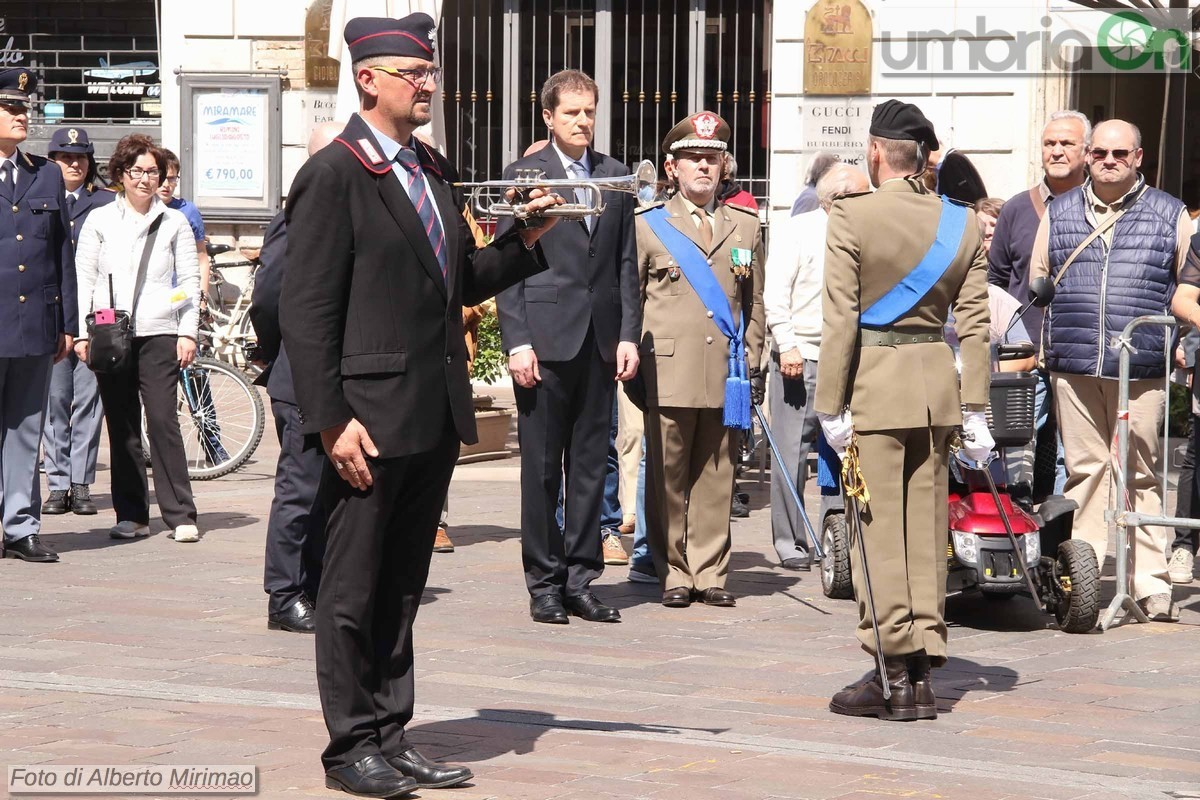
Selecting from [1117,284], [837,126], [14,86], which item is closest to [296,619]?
[14,86]

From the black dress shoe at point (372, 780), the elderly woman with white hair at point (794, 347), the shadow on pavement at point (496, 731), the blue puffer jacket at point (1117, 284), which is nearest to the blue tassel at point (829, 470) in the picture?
the elderly woman with white hair at point (794, 347)

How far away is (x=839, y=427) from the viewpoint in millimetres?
5984

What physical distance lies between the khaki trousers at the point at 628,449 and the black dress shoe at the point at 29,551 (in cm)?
288

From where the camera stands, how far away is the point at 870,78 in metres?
14.9

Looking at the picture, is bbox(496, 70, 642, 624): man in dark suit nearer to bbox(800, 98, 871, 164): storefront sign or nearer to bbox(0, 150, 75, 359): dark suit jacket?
bbox(0, 150, 75, 359): dark suit jacket

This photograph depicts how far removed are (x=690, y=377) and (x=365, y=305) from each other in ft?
10.8

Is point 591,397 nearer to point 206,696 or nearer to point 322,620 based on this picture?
point 206,696

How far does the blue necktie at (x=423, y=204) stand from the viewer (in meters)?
4.86

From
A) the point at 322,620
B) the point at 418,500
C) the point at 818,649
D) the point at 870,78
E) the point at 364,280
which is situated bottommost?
the point at 818,649

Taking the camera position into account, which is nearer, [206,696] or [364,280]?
[364,280]

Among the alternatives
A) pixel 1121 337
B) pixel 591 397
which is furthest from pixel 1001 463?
pixel 591 397

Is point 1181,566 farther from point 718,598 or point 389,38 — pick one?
point 389,38

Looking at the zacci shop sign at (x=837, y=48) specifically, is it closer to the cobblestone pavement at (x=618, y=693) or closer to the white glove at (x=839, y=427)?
the cobblestone pavement at (x=618, y=693)

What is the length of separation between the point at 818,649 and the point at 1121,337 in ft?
6.02
